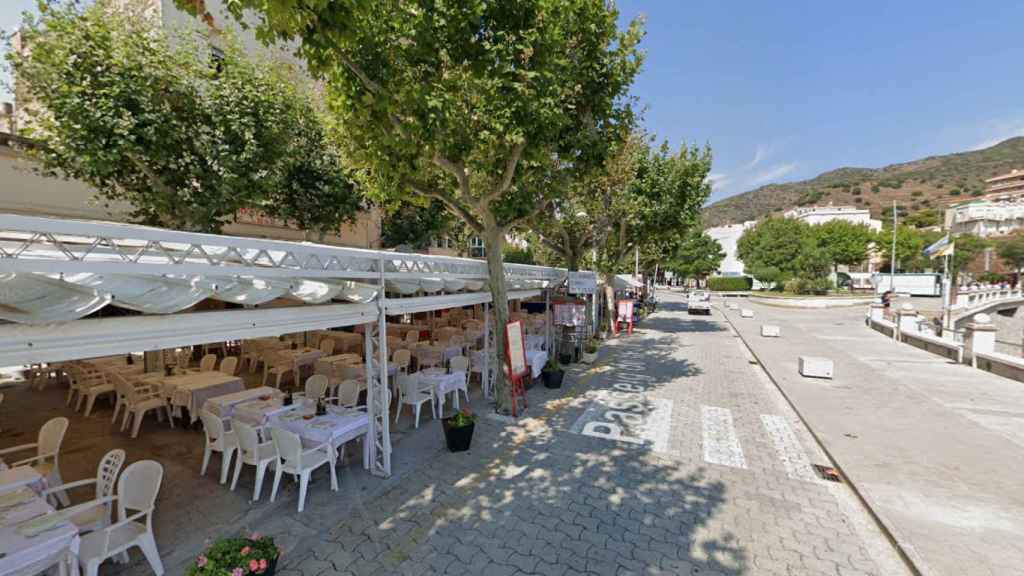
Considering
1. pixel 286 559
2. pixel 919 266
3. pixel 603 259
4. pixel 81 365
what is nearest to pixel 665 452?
pixel 286 559

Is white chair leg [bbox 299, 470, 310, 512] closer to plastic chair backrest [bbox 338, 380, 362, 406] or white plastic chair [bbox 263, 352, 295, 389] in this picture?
plastic chair backrest [bbox 338, 380, 362, 406]

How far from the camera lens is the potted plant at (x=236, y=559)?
11.4 ft

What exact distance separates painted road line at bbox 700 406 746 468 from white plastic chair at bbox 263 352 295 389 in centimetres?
960

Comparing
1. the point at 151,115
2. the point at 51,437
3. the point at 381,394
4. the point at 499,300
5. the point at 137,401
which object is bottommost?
the point at 137,401

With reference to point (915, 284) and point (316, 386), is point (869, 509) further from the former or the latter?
point (915, 284)

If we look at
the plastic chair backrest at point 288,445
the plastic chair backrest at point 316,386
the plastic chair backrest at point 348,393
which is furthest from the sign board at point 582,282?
the plastic chair backrest at point 288,445

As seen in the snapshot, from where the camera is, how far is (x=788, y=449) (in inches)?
283

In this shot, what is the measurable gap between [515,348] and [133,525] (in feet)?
20.8

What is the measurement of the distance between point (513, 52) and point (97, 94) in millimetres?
8312

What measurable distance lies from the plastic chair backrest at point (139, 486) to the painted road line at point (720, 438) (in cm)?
751

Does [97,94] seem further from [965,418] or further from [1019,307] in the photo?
[1019,307]

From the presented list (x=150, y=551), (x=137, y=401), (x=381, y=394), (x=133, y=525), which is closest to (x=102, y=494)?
(x=133, y=525)

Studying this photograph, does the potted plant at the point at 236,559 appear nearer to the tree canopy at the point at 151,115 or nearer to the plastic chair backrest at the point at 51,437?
the plastic chair backrest at the point at 51,437

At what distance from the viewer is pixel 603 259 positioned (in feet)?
65.6
